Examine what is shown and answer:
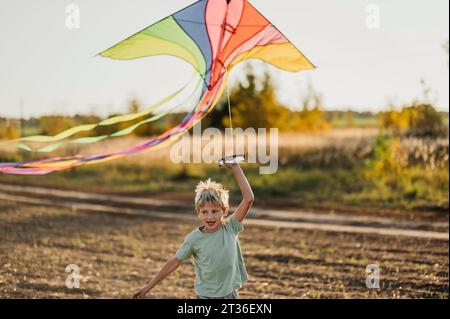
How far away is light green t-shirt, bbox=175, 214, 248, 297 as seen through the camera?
156 inches

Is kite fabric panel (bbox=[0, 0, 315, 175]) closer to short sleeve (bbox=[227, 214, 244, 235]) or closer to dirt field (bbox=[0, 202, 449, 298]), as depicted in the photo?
short sleeve (bbox=[227, 214, 244, 235])

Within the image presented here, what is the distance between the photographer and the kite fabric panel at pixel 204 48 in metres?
4.89

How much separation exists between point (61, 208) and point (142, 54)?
9.93 m

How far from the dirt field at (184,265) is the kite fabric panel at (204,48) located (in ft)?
6.74

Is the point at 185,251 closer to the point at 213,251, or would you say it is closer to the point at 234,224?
the point at 213,251

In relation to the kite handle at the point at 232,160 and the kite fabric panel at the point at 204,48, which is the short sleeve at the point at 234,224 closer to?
the kite handle at the point at 232,160

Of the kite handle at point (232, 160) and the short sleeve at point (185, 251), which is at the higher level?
the kite handle at point (232, 160)

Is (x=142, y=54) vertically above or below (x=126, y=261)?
above

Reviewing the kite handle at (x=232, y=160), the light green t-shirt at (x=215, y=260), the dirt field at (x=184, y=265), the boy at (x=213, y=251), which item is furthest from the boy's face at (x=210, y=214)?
the dirt field at (x=184, y=265)

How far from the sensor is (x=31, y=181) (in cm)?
2170

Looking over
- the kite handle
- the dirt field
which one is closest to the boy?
the kite handle

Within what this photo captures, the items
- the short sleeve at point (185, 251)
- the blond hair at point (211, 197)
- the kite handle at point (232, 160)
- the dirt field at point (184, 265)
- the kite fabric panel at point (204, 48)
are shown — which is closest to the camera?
the blond hair at point (211, 197)
